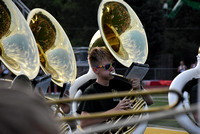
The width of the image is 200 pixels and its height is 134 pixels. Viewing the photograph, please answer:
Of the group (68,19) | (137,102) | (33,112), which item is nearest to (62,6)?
(68,19)

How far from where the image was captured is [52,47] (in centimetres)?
417

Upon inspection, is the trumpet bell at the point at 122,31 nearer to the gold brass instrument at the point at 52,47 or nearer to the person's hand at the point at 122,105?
the gold brass instrument at the point at 52,47

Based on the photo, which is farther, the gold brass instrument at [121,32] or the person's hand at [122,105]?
the gold brass instrument at [121,32]

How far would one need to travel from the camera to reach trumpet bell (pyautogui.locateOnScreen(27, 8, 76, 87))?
3.88 m

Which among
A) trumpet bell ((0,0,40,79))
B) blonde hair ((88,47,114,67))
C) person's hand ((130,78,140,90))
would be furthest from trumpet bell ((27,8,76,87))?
person's hand ((130,78,140,90))

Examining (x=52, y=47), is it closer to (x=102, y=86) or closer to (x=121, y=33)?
(x=121, y=33)

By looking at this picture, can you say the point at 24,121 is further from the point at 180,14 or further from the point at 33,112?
the point at 180,14

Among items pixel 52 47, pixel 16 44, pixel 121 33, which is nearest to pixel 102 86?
pixel 16 44

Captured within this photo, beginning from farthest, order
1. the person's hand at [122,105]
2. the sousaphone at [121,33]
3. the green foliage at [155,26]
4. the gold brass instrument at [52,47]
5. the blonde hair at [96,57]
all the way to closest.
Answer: the green foliage at [155,26] → the gold brass instrument at [52,47] → the sousaphone at [121,33] → the blonde hair at [96,57] → the person's hand at [122,105]

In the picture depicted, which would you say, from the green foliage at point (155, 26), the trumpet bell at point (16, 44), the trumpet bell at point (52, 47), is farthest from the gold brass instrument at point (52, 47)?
the green foliage at point (155, 26)

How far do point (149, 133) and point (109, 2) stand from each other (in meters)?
1.94

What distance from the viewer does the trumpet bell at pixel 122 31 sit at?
3.71 m

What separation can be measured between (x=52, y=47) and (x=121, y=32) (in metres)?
0.90

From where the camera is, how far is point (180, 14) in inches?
920
